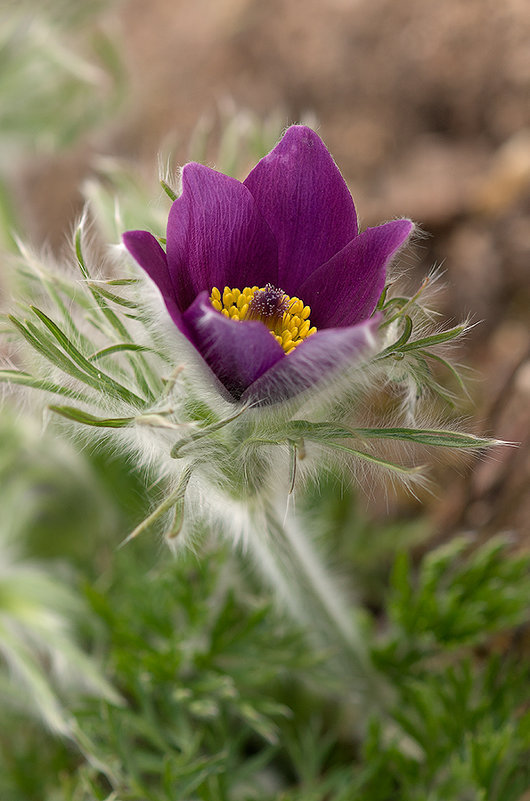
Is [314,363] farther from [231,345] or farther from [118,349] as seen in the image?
[118,349]

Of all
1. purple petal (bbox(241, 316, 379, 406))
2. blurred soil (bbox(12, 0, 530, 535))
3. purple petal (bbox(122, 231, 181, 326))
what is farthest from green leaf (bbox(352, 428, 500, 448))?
blurred soil (bbox(12, 0, 530, 535))

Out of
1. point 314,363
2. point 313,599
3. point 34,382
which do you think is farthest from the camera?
point 313,599

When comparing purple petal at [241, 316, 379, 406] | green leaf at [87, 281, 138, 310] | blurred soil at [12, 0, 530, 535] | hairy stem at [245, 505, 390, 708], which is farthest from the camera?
blurred soil at [12, 0, 530, 535]

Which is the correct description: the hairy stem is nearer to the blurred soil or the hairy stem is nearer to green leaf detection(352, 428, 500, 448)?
green leaf detection(352, 428, 500, 448)

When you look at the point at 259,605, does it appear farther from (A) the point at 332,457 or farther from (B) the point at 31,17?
(B) the point at 31,17

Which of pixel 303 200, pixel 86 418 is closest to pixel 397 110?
pixel 303 200

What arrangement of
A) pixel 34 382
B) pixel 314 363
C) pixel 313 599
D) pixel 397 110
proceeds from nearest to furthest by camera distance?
pixel 314 363 → pixel 34 382 → pixel 313 599 → pixel 397 110
